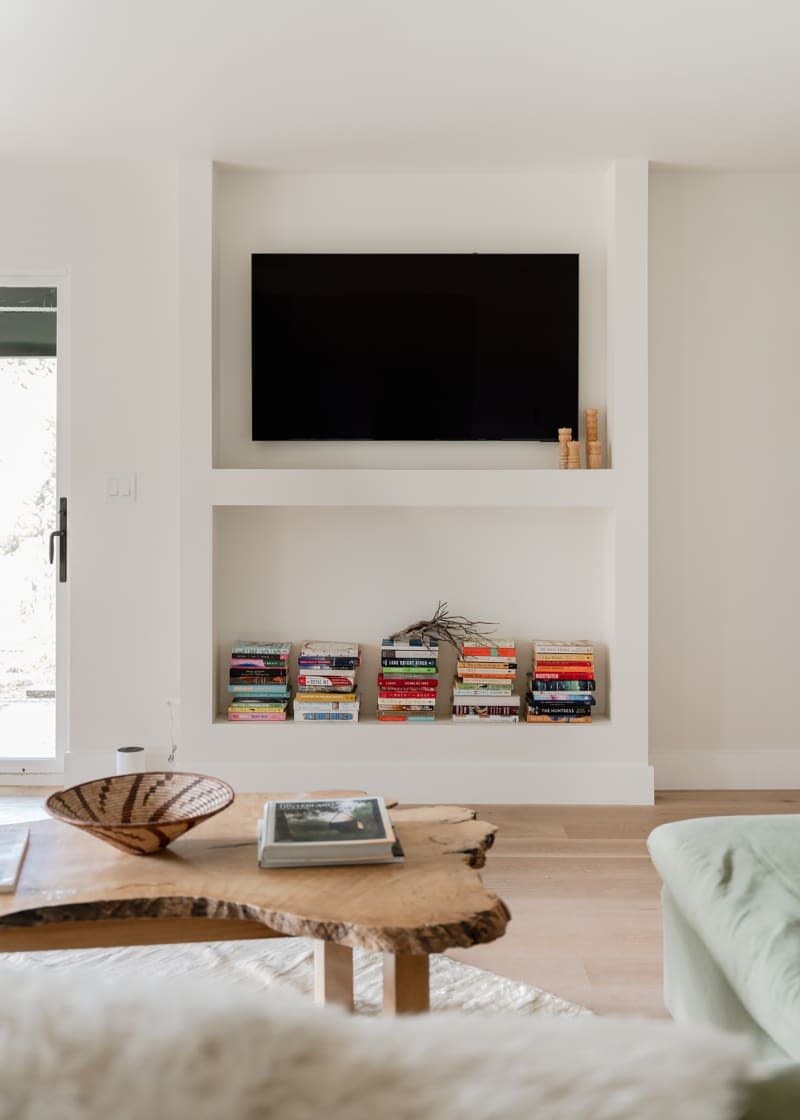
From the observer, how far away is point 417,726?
3.86 meters

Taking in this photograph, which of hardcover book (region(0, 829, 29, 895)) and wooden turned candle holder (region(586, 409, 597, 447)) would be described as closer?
hardcover book (region(0, 829, 29, 895))

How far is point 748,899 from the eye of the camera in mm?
1613

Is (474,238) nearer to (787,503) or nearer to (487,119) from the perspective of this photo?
(487,119)

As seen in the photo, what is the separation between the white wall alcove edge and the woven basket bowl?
195 cm

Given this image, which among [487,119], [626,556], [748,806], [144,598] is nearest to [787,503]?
[626,556]

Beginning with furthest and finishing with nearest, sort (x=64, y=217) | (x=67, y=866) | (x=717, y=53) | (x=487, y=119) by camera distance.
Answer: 1. (x=64, y=217)
2. (x=487, y=119)
3. (x=717, y=53)
4. (x=67, y=866)

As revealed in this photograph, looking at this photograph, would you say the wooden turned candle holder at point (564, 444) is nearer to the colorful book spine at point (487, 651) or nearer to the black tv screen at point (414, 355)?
the black tv screen at point (414, 355)

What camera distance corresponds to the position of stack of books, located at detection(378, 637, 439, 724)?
12.8 feet

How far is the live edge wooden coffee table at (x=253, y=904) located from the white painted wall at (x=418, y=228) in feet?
8.19

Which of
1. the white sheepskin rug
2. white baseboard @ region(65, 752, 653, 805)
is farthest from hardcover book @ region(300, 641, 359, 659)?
the white sheepskin rug

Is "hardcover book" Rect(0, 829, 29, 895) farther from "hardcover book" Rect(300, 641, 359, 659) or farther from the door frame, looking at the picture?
the door frame

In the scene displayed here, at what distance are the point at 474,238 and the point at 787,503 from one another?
1.72 m

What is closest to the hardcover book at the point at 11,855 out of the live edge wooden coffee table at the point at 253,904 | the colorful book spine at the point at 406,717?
the live edge wooden coffee table at the point at 253,904

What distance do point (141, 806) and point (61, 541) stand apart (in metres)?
2.46
